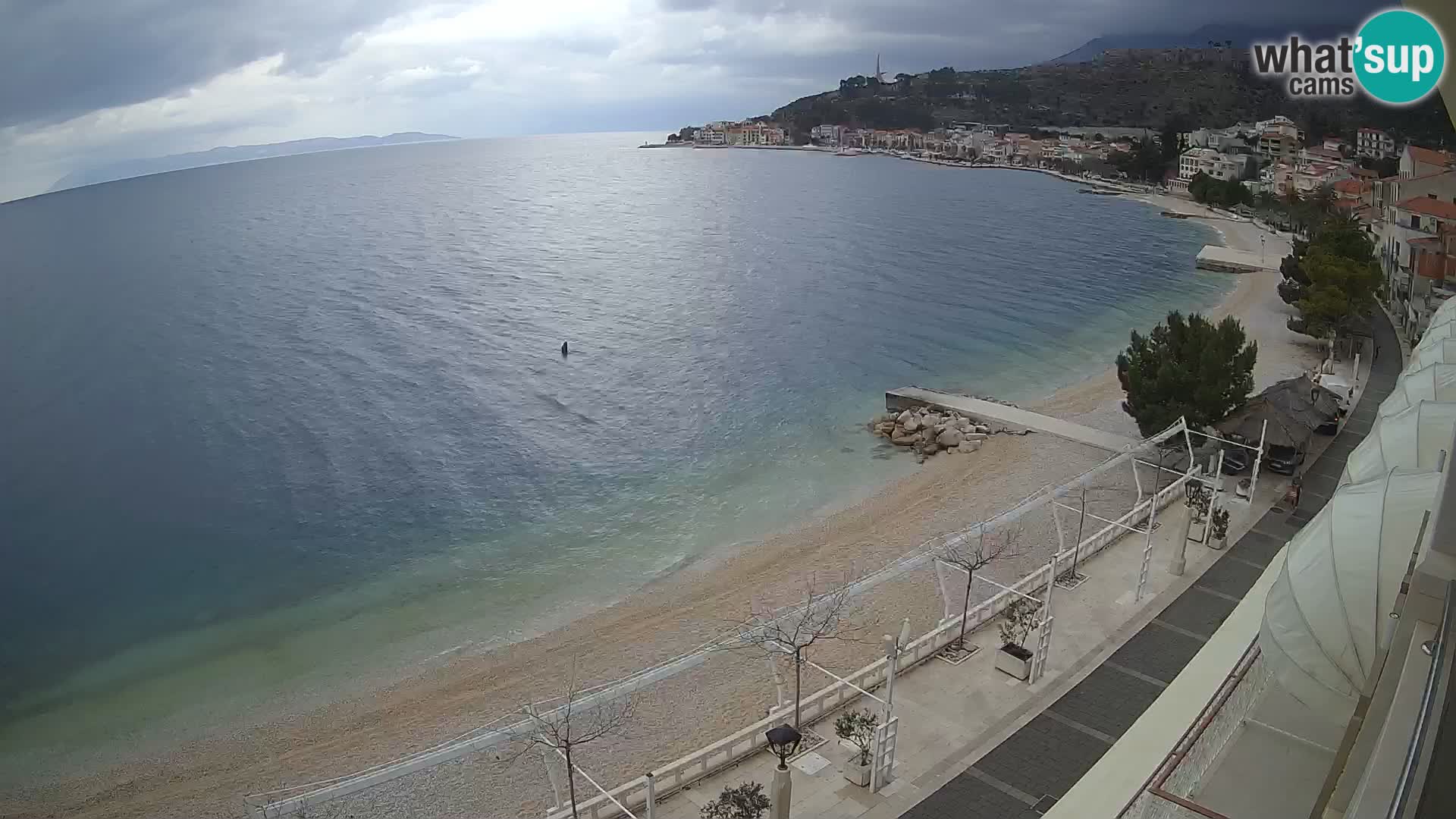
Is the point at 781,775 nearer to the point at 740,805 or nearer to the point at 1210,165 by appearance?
the point at 740,805

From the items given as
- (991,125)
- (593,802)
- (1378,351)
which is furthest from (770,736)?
(991,125)

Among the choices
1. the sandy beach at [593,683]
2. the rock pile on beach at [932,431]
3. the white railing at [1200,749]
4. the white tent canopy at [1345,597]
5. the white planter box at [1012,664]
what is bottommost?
the sandy beach at [593,683]

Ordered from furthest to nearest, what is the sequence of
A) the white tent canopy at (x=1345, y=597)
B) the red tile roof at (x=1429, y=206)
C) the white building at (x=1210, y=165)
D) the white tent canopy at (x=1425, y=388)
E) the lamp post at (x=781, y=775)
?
the white building at (x=1210, y=165) → the red tile roof at (x=1429, y=206) → the white tent canopy at (x=1425, y=388) → the lamp post at (x=781, y=775) → the white tent canopy at (x=1345, y=597)

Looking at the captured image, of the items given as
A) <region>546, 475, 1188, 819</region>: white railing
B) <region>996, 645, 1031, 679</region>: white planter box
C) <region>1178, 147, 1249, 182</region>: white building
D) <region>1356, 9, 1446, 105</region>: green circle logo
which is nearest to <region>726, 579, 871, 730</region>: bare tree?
<region>546, 475, 1188, 819</region>: white railing

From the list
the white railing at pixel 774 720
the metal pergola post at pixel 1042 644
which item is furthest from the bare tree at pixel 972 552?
the metal pergola post at pixel 1042 644

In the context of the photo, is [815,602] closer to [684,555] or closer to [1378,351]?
[684,555]

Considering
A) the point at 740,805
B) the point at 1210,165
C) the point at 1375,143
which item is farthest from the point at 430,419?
the point at 1375,143

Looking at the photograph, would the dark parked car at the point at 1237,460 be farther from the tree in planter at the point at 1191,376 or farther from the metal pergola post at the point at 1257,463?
the tree in planter at the point at 1191,376
